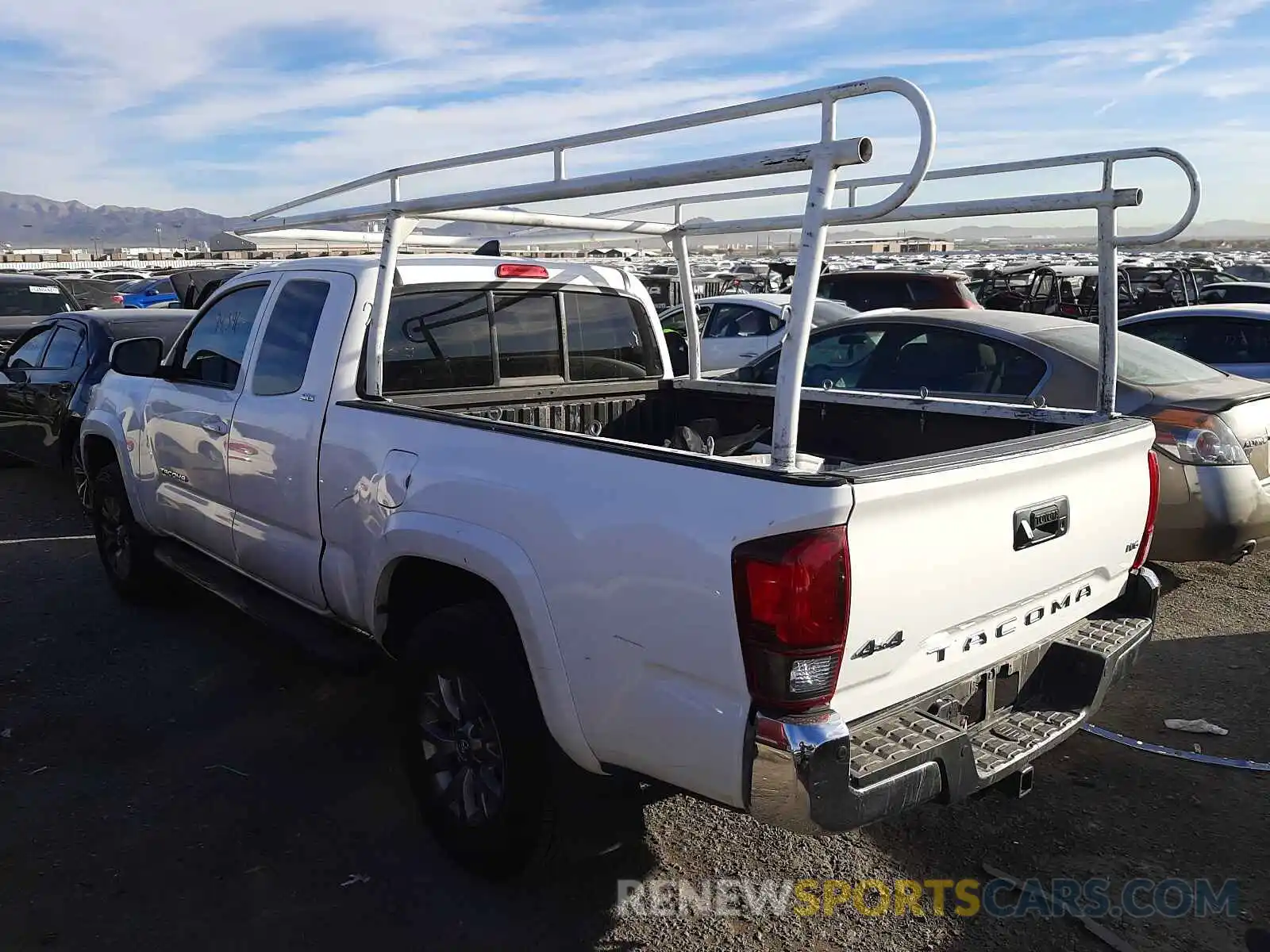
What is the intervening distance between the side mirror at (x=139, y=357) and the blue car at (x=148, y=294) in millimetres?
15841

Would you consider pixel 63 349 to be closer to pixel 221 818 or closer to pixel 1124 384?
pixel 221 818

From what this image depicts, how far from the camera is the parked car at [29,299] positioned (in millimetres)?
12648

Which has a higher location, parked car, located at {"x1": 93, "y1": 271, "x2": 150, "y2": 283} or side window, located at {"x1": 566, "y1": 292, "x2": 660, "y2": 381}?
parked car, located at {"x1": 93, "y1": 271, "x2": 150, "y2": 283}

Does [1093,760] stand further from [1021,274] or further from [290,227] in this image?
[1021,274]

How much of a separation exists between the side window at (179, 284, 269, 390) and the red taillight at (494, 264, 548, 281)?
1079mm

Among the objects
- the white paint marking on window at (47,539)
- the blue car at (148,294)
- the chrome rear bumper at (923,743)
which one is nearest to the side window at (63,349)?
the white paint marking on window at (47,539)

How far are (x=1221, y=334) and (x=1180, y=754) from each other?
17.9 feet

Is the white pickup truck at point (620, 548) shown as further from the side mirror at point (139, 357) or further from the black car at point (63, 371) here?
the black car at point (63, 371)

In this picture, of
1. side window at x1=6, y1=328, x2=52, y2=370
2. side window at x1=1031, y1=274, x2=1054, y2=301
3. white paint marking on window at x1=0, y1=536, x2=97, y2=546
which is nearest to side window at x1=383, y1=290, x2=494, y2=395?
white paint marking on window at x1=0, y1=536, x2=97, y2=546

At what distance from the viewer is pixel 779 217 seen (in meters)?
4.49

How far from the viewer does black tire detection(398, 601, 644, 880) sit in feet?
9.70

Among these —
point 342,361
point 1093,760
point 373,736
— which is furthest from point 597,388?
point 1093,760

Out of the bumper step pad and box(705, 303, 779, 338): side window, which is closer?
the bumper step pad

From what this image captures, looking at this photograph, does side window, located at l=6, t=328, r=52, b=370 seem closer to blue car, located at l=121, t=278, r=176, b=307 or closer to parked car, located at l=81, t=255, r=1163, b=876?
parked car, located at l=81, t=255, r=1163, b=876
